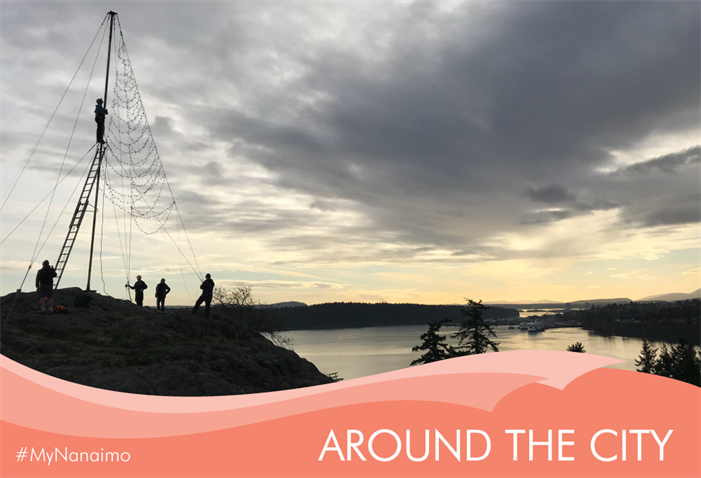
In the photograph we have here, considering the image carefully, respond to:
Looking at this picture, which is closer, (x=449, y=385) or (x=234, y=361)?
(x=449, y=385)

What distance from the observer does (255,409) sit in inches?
539

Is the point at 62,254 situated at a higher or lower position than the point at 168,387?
higher

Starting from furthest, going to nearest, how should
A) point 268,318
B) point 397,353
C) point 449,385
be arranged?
point 397,353 < point 268,318 < point 449,385

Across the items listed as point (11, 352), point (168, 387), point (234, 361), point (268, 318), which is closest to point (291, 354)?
point (234, 361)

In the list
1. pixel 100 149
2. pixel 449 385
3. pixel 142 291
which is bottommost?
pixel 449 385

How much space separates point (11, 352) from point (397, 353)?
128m

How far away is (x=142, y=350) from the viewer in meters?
21.4

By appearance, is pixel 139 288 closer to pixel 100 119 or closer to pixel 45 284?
pixel 45 284

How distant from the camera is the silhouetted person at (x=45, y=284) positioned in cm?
2322

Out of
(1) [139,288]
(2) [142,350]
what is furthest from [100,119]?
(2) [142,350]

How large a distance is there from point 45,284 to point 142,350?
22.4 ft

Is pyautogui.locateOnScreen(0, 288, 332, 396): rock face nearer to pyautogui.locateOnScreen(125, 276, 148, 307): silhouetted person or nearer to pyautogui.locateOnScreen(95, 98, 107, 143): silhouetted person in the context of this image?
pyautogui.locateOnScreen(125, 276, 148, 307): silhouetted person

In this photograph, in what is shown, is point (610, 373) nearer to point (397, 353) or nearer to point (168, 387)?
point (168, 387)

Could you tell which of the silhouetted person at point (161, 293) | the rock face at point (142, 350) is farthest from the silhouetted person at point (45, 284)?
the silhouetted person at point (161, 293)
